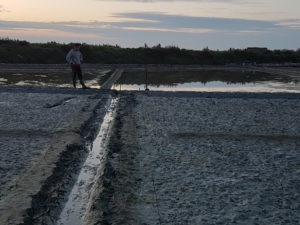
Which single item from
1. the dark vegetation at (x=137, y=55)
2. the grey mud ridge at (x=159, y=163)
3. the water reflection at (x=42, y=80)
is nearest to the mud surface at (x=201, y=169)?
the grey mud ridge at (x=159, y=163)

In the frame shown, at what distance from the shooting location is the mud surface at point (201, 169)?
5227mm

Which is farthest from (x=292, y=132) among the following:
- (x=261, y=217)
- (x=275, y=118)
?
(x=261, y=217)

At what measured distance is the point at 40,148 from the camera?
8.16 meters

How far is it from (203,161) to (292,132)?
3.41 metres

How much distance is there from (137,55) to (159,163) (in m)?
33.3

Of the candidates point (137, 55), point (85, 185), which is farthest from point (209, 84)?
point (137, 55)

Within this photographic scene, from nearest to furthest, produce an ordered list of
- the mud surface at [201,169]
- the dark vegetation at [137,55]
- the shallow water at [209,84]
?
the mud surface at [201,169]
the shallow water at [209,84]
the dark vegetation at [137,55]

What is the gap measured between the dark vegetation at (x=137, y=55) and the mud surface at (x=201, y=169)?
24.7m

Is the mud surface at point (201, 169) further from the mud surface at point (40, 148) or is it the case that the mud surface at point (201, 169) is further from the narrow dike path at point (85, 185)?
the mud surface at point (40, 148)

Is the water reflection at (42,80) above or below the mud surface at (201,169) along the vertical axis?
above

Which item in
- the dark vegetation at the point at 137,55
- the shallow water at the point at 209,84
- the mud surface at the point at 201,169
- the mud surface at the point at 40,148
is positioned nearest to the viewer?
the mud surface at the point at 201,169

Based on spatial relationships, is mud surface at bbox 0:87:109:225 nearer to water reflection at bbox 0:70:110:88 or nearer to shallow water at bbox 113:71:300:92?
water reflection at bbox 0:70:110:88

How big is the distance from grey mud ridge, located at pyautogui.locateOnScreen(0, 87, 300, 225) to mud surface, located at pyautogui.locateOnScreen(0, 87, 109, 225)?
0.05ft

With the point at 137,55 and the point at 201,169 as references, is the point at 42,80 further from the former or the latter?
the point at 137,55
